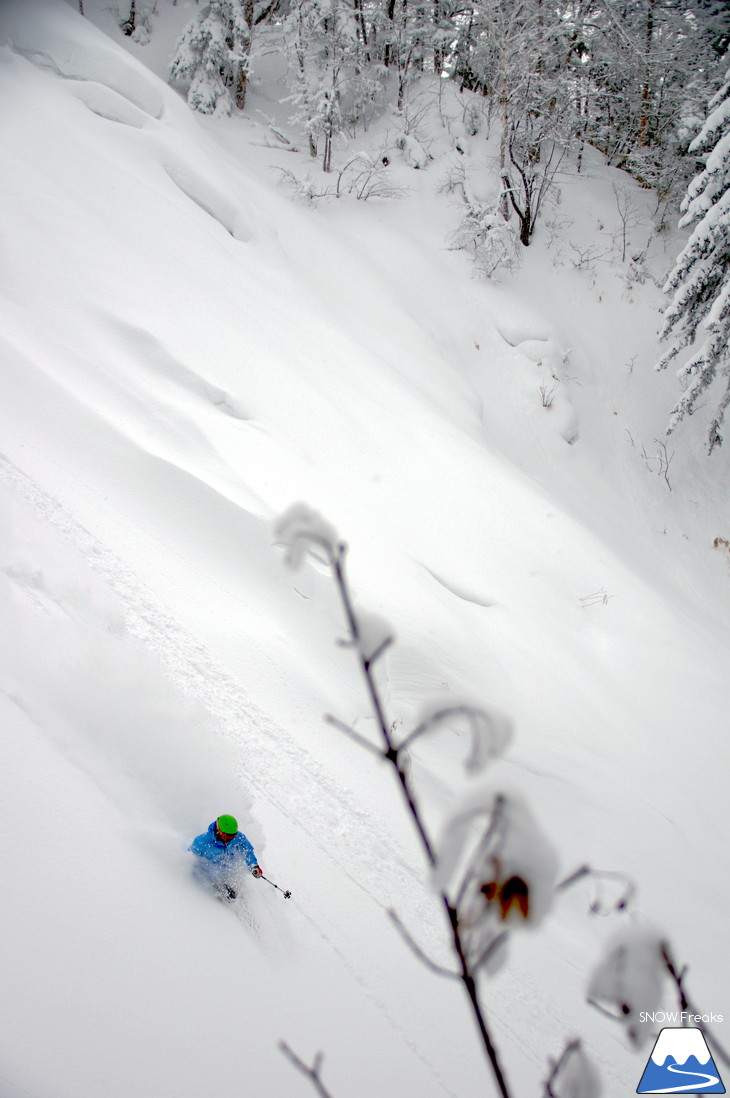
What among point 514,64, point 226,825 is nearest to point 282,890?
point 226,825

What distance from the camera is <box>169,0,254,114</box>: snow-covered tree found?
40.4ft

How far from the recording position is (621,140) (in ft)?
51.1

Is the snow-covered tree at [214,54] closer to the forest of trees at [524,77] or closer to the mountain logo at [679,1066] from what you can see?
the forest of trees at [524,77]

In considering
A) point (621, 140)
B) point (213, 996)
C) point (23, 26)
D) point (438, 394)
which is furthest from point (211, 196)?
point (621, 140)

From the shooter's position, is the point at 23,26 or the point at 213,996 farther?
the point at 23,26

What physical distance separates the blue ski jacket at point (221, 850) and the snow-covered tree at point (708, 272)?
9395 mm

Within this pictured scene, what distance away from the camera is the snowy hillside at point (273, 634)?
2.62m

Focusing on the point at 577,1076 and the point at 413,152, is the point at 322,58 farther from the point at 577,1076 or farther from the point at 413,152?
the point at 577,1076

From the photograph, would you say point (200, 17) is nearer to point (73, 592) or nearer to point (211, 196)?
point (211, 196)

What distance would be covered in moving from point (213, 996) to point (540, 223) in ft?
49.5

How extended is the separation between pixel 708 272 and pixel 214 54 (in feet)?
34.9

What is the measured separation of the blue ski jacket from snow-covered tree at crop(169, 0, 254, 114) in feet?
48.8

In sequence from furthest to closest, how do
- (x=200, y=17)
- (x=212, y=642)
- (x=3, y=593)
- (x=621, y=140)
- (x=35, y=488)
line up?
1. (x=621, y=140)
2. (x=200, y=17)
3. (x=35, y=488)
4. (x=212, y=642)
5. (x=3, y=593)

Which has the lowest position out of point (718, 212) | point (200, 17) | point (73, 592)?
point (73, 592)
